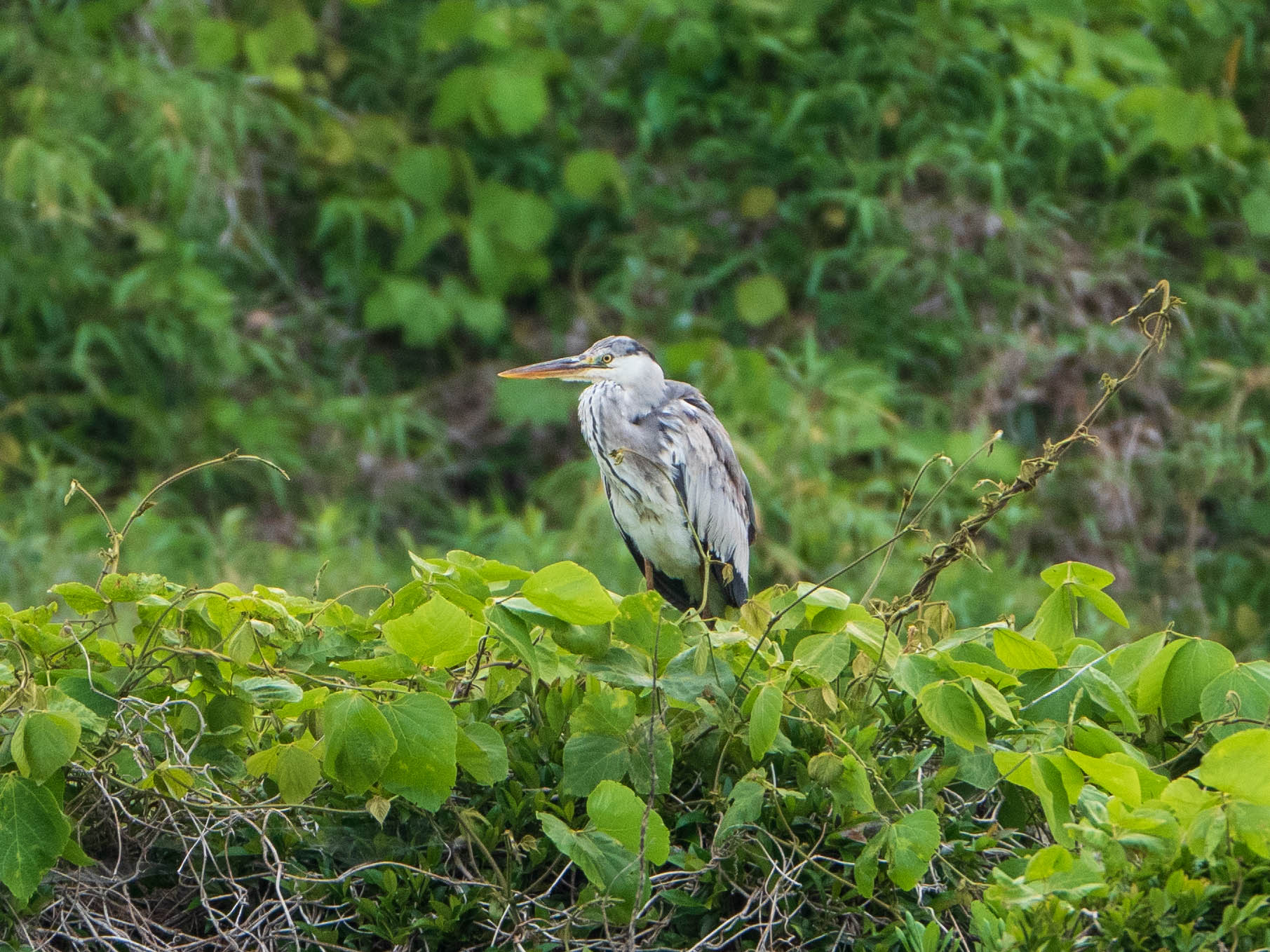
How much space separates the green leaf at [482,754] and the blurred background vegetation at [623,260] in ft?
12.3

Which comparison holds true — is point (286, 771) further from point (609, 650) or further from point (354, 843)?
point (609, 650)

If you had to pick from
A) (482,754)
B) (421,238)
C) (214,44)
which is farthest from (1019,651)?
(214,44)

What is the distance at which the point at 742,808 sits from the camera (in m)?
1.53

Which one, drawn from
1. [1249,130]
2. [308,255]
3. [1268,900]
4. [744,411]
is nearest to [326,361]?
[308,255]

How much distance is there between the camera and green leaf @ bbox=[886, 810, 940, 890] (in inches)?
58.5

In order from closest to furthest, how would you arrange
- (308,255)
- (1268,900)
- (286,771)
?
(1268,900) < (286,771) < (308,255)

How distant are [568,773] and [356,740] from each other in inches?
10.4

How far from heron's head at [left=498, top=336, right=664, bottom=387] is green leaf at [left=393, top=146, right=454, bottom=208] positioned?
3150 mm

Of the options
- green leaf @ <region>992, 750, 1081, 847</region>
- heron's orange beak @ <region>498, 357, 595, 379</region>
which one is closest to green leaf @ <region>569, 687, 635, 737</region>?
green leaf @ <region>992, 750, 1081, 847</region>

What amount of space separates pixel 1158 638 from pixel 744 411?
3.98 meters

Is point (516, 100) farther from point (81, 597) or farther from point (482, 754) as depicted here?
point (482, 754)

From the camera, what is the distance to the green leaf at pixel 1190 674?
5.44 ft

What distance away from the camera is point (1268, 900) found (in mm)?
1410

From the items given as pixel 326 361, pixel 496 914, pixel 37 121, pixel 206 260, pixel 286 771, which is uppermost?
pixel 286 771
